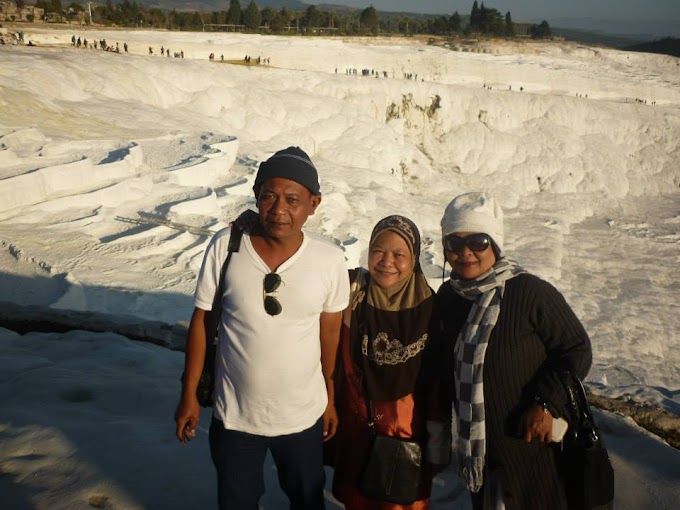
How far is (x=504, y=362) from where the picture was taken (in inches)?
70.2

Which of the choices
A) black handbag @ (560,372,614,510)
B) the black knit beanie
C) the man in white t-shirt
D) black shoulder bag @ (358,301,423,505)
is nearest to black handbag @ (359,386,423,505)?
black shoulder bag @ (358,301,423,505)

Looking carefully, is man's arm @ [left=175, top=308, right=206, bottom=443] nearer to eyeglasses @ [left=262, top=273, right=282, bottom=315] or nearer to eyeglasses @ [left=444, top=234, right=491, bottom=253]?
eyeglasses @ [left=262, top=273, right=282, bottom=315]

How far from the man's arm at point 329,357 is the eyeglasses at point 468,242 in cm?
51

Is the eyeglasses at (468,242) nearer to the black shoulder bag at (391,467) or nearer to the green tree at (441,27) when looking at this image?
the black shoulder bag at (391,467)

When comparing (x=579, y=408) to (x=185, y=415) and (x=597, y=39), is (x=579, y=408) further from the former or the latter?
(x=597, y=39)

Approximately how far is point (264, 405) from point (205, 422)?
1.56m

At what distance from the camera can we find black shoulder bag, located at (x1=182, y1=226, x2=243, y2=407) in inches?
66.2

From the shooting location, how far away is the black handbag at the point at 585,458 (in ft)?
5.59

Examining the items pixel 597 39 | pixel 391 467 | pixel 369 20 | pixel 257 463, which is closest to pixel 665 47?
pixel 369 20

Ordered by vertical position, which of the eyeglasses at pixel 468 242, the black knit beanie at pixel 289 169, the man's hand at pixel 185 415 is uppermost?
the black knit beanie at pixel 289 169

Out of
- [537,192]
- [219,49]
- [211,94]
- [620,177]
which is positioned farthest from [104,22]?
[620,177]

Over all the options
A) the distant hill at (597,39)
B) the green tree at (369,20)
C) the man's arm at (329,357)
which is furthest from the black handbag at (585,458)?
the distant hill at (597,39)

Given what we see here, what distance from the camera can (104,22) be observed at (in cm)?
3950

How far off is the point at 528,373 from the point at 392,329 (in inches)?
19.7
